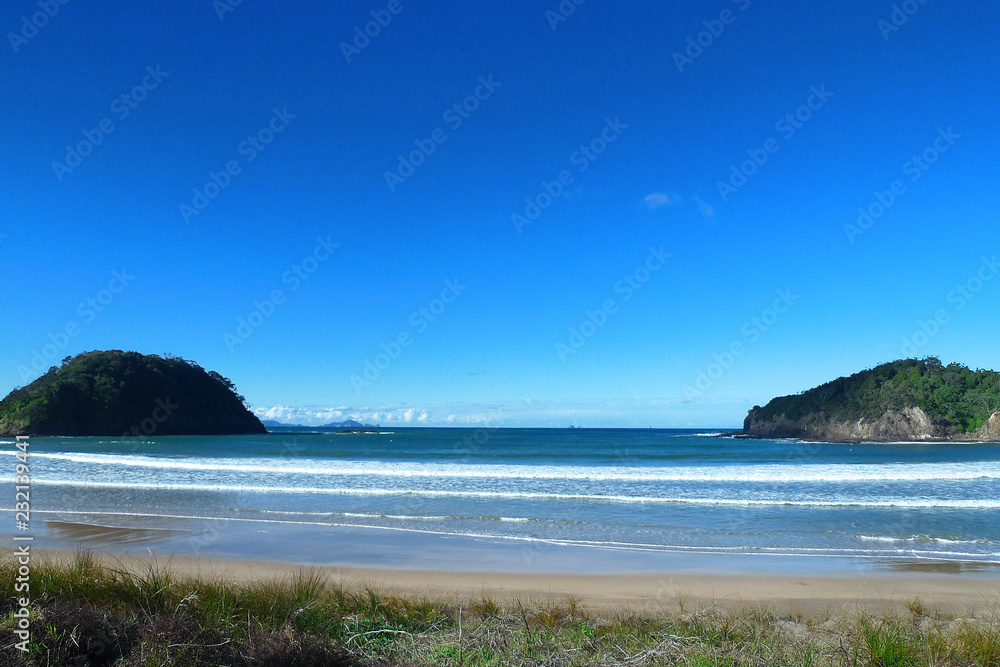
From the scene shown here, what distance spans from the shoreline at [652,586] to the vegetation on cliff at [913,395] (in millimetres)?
100822

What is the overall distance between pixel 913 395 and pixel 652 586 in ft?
357

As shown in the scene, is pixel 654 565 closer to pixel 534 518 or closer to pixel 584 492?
pixel 534 518

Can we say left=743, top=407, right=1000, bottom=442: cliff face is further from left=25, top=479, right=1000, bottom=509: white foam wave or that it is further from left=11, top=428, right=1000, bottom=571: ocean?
left=25, top=479, right=1000, bottom=509: white foam wave

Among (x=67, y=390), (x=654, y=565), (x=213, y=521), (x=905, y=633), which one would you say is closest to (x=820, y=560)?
(x=654, y=565)

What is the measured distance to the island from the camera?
3492 inches

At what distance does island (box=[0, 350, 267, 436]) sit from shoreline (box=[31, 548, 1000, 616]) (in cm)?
10241

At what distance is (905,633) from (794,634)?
856 millimetres

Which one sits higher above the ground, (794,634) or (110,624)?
(110,624)

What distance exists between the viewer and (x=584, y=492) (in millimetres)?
18281

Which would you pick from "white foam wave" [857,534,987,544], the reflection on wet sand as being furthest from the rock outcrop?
the reflection on wet sand

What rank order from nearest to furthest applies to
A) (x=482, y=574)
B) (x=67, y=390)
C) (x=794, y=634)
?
1. (x=794, y=634)
2. (x=482, y=574)
3. (x=67, y=390)

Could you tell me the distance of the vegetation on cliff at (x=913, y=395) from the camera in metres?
87.8

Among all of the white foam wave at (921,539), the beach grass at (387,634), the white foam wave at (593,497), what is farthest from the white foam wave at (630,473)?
the beach grass at (387,634)

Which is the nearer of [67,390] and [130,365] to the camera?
[67,390]
